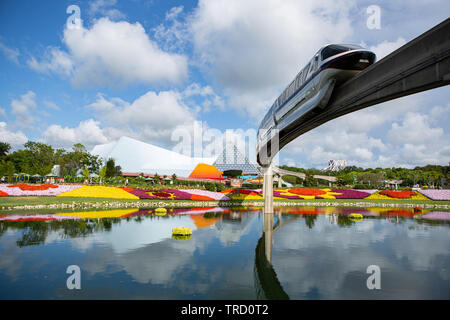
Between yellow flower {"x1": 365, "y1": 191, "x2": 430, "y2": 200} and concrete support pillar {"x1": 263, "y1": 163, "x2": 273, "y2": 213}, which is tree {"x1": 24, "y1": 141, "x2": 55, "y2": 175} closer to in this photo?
concrete support pillar {"x1": 263, "y1": 163, "x2": 273, "y2": 213}

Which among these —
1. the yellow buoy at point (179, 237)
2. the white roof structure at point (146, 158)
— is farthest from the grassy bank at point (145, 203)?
the white roof structure at point (146, 158)

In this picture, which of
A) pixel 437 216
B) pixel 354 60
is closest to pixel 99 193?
pixel 354 60

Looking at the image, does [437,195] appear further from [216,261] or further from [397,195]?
[216,261]

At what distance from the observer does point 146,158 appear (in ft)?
333

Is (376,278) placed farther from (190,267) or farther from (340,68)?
(340,68)

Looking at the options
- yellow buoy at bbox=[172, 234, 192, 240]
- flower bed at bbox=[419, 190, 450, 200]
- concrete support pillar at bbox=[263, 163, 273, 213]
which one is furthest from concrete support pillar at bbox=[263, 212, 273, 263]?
flower bed at bbox=[419, 190, 450, 200]

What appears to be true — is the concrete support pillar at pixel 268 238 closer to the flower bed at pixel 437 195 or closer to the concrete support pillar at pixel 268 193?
the concrete support pillar at pixel 268 193

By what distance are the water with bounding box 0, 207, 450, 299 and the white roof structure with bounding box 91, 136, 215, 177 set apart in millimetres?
74621

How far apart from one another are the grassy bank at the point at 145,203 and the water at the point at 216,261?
890 cm

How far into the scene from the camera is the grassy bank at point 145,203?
101ft

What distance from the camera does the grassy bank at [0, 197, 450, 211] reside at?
30797 mm

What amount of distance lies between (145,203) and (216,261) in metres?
27.1
